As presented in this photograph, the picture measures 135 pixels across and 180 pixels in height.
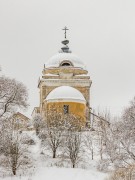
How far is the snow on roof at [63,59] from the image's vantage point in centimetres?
6262

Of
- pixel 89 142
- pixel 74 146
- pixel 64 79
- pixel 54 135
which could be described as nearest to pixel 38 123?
pixel 89 142

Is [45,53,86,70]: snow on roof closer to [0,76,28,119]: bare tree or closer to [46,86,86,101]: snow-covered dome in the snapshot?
[46,86,86,101]: snow-covered dome

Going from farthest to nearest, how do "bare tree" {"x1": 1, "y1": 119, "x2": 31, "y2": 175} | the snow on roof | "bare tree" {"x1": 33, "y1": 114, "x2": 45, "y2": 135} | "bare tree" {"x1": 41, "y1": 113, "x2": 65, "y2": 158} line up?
the snow on roof
"bare tree" {"x1": 33, "y1": 114, "x2": 45, "y2": 135}
"bare tree" {"x1": 41, "y1": 113, "x2": 65, "y2": 158}
"bare tree" {"x1": 1, "y1": 119, "x2": 31, "y2": 175}

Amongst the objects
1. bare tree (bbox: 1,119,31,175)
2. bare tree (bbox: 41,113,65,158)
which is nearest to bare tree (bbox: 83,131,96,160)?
bare tree (bbox: 41,113,65,158)

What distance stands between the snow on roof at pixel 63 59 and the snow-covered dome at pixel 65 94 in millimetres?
5746

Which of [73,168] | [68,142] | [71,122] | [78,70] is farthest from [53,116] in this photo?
[78,70]

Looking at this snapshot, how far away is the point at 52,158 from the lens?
4322 centimetres

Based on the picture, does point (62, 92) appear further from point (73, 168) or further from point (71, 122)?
point (73, 168)

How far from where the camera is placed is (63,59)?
206 feet

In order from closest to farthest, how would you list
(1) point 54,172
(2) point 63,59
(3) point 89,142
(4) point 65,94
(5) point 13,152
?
(1) point 54,172 < (5) point 13,152 < (3) point 89,142 < (4) point 65,94 < (2) point 63,59

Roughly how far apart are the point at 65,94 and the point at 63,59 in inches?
301

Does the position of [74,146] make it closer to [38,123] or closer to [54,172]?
[54,172]

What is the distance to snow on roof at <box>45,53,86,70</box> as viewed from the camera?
62.6m

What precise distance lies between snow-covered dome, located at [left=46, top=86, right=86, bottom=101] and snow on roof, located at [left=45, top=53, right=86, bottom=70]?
575 centimetres
